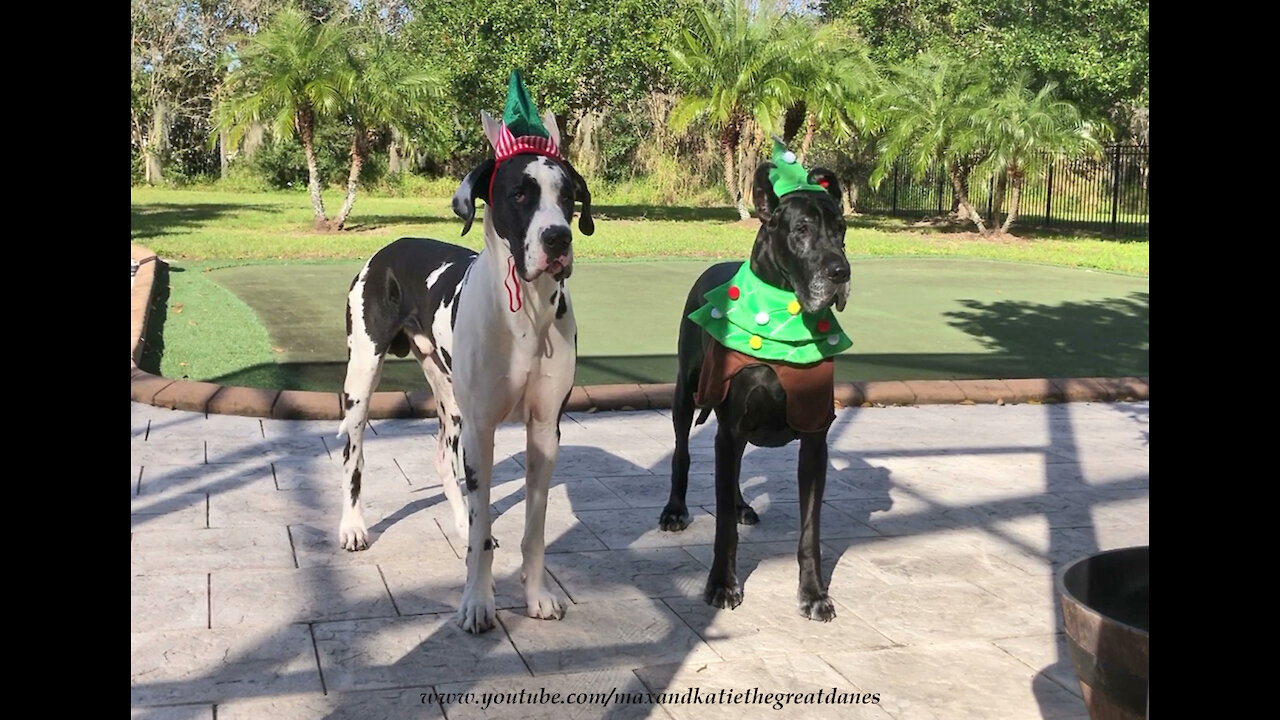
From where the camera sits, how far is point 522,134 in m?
3.93

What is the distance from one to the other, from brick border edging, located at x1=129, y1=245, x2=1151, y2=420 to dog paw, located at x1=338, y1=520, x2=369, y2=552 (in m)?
2.22

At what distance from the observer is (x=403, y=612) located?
13.9 feet

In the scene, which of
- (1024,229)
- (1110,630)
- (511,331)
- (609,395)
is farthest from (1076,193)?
(1110,630)

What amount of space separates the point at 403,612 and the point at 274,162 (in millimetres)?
Result: 36850

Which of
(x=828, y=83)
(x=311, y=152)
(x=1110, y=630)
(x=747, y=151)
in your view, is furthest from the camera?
(x=747, y=151)

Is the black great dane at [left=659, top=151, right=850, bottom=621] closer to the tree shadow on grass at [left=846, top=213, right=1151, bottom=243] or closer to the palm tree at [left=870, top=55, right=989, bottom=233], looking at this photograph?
the palm tree at [left=870, top=55, right=989, bottom=233]

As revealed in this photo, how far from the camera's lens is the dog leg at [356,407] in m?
5.05

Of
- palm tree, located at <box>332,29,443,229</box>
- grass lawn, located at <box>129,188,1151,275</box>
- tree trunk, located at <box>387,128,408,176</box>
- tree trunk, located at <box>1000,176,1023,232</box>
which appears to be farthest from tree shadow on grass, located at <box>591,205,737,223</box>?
tree trunk, located at <box>387,128,408,176</box>

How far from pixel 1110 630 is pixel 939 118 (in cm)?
2248

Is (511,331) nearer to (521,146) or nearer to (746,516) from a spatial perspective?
(521,146)
